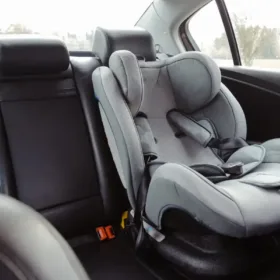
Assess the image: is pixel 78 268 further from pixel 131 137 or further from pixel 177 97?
pixel 177 97

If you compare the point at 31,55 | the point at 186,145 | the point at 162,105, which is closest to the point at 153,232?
the point at 186,145

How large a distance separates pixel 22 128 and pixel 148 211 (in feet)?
2.02

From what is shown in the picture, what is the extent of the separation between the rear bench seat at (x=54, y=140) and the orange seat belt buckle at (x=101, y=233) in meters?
0.03

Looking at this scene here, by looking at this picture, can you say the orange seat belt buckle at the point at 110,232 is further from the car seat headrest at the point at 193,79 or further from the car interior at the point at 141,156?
the car seat headrest at the point at 193,79

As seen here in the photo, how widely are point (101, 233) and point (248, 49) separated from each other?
134cm

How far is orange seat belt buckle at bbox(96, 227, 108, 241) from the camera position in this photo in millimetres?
1855

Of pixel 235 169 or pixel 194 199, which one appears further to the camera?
pixel 235 169

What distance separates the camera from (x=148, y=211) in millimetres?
1483

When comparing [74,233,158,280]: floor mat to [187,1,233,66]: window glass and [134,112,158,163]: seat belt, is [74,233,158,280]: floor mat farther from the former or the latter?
[187,1,233,66]: window glass

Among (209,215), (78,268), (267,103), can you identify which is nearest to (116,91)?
(209,215)

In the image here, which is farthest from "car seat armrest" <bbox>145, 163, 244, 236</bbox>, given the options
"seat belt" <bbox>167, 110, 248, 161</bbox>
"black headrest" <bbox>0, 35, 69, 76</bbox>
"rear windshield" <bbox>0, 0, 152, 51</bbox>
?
"rear windshield" <bbox>0, 0, 152, 51</bbox>

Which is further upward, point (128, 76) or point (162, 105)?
point (128, 76)

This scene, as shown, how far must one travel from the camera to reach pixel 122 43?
1.93m

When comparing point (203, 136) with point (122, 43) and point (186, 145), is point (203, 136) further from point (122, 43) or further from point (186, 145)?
point (122, 43)
